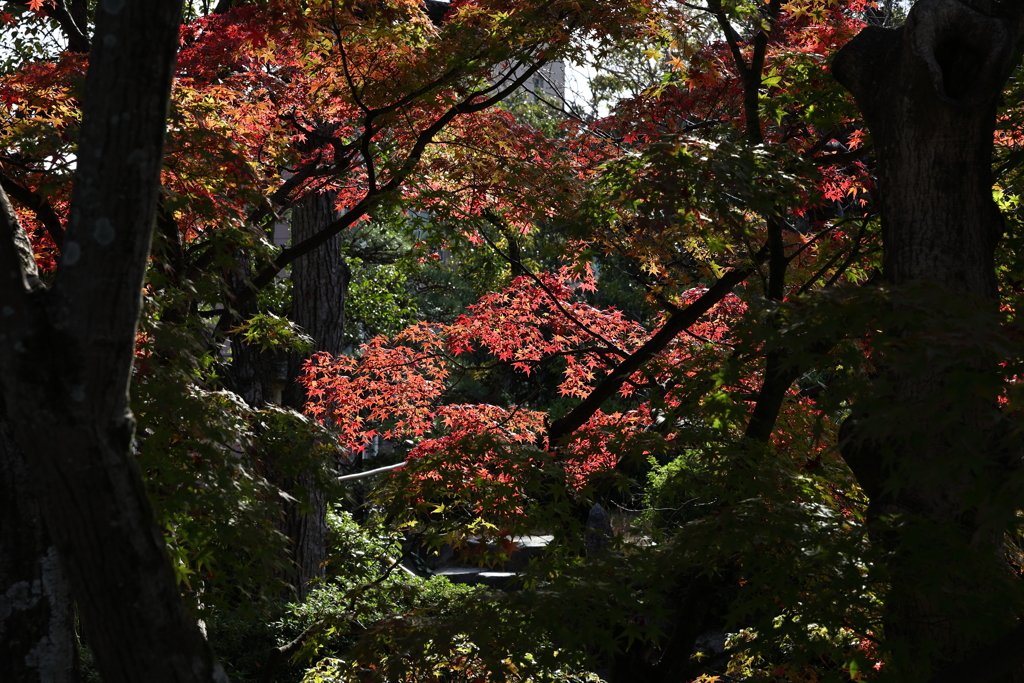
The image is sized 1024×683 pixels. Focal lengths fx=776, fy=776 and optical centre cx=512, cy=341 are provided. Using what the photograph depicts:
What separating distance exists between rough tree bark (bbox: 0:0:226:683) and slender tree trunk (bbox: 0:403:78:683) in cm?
137

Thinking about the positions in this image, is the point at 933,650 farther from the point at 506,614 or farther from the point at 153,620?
the point at 153,620

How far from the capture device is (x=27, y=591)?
3.74 m

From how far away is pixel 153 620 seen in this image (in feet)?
8.78

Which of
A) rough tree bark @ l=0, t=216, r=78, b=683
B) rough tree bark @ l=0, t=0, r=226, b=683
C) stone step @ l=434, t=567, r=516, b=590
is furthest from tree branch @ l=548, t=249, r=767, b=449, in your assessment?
stone step @ l=434, t=567, r=516, b=590

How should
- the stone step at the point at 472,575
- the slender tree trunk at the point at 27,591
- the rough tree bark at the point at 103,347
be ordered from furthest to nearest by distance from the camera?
the stone step at the point at 472,575
the slender tree trunk at the point at 27,591
the rough tree bark at the point at 103,347

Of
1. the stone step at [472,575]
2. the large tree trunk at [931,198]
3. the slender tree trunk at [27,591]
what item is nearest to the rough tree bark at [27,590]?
the slender tree trunk at [27,591]

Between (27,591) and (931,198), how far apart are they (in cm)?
473

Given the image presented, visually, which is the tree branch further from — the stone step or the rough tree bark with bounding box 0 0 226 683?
the stone step

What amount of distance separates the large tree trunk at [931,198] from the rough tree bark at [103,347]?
283 cm

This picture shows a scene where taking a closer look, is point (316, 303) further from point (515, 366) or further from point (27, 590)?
point (27, 590)

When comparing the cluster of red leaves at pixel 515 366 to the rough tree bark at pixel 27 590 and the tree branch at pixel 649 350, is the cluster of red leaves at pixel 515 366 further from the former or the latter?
the rough tree bark at pixel 27 590

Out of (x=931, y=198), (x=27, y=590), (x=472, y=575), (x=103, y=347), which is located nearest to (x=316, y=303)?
(x=27, y=590)

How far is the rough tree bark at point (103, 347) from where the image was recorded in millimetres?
2551

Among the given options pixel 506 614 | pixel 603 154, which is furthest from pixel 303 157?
pixel 506 614
